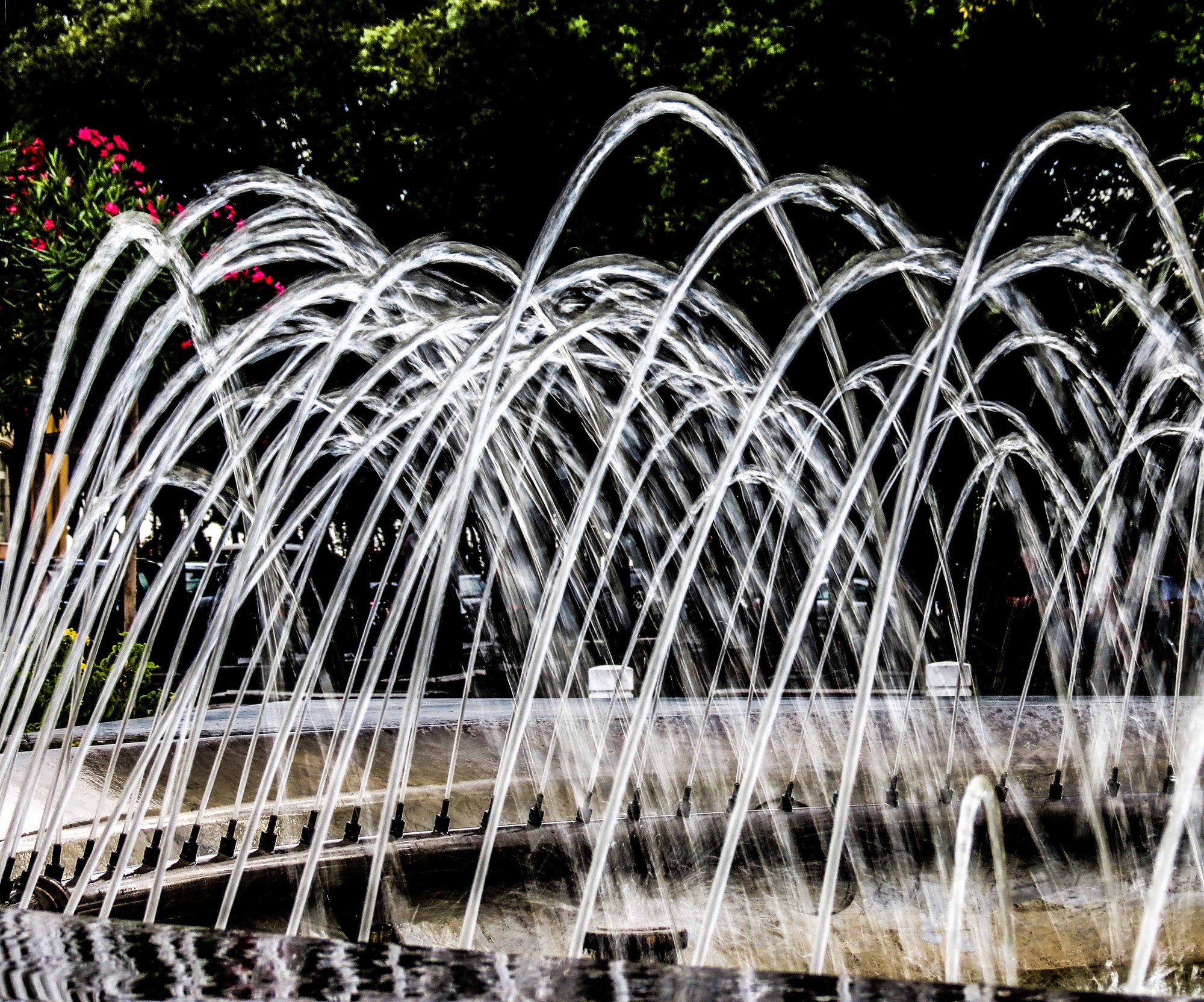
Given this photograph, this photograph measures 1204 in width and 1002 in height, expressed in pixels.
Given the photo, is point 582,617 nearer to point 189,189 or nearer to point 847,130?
point 847,130

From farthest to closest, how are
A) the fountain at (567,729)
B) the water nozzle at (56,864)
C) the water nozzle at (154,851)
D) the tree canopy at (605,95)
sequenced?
the tree canopy at (605,95), the water nozzle at (154,851), the water nozzle at (56,864), the fountain at (567,729)

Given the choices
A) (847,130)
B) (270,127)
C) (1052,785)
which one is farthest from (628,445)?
(1052,785)

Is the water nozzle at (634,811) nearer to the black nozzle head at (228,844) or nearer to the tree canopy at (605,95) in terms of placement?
the black nozzle head at (228,844)

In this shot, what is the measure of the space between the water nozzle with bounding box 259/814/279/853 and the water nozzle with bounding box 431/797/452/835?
2.13 ft

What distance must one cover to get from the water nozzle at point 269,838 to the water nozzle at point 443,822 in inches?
Answer: 25.5

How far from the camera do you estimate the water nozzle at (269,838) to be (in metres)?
4.79

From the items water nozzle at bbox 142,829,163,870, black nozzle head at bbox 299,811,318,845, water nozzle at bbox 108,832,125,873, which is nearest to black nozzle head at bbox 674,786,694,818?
black nozzle head at bbox 299,811,318,845

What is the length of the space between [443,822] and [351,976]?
318 cm

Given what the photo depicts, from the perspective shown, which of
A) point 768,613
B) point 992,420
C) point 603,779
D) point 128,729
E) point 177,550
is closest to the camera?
point 177,550

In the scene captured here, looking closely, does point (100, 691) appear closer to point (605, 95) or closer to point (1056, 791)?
point (1056, 791)

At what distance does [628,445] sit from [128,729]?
976 centimetres

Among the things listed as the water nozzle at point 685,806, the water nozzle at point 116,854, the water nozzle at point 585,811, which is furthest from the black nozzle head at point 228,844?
the water nozzle at point 685,806

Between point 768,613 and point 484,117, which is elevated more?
point 484,117

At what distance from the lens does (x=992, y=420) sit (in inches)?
→ 633
